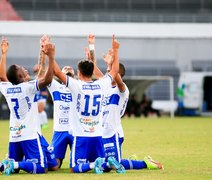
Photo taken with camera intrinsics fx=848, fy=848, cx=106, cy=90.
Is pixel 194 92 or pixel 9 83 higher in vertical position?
pixel 9 83

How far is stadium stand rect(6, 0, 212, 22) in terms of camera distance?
60625 millimetres

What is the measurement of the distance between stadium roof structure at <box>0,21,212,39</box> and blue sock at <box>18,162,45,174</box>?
32.3m

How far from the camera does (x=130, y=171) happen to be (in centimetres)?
1398

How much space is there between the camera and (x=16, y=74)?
13.6m

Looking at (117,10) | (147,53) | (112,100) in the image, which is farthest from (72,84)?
(117,10)

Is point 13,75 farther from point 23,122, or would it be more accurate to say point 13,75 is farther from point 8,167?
point 8,167

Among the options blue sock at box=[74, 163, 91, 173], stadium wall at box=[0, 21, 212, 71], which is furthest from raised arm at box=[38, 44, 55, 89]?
stadium wall at box=[0, 21, 212, 71]

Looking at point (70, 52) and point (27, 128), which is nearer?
point (27, 128)

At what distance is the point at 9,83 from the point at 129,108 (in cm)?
3146

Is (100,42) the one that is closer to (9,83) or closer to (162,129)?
(162,129)

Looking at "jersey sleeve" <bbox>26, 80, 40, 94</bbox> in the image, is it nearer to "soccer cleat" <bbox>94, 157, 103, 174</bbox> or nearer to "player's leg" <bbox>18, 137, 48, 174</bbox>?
"player's leg" <bbox>18, 137, 48, 174</bbox>

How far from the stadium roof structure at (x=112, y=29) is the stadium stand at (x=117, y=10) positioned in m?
12.3

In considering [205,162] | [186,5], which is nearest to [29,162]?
[205,162]

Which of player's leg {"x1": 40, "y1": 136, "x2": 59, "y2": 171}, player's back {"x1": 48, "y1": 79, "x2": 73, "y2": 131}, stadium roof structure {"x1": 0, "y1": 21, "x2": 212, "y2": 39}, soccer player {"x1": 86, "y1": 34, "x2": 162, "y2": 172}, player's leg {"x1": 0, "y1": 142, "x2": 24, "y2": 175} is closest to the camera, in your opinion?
player's leg {"x1": 0, "y1": 142, "x2": 24, "y2": 175}
